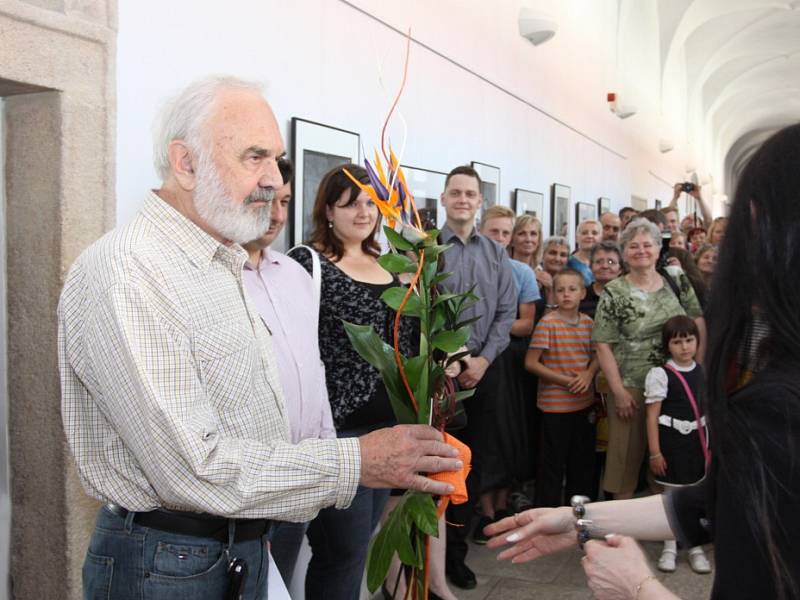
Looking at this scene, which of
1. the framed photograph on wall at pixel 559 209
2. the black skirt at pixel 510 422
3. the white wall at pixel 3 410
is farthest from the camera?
the framed photograph on wall at pixel 559 209

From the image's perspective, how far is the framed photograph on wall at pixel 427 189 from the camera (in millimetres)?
4918

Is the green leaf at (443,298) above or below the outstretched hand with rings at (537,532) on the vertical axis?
above

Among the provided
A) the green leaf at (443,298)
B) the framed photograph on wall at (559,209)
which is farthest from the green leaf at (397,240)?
the framed photograph on wall at (559,209)

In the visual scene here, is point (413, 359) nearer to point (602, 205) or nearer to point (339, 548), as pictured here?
point (339, 548)

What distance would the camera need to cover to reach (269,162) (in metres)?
1.85

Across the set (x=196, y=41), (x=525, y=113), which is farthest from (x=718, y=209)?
(x=196, y=41)

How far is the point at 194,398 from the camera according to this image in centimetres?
158

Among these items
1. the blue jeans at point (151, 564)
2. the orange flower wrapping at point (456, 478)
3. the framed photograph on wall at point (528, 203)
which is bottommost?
the blue jeans at point (151, 564)

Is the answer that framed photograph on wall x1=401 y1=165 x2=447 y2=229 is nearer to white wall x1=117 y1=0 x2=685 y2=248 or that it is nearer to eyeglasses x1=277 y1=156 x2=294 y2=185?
white wall x1=117 y1=0 x2=685 y2=248

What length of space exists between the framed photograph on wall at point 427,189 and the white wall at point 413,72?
0.28ft

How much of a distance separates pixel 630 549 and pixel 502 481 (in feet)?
9.94

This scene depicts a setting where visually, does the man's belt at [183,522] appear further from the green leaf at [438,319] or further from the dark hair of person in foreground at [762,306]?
the dark hair of person in foreground at [762,306]

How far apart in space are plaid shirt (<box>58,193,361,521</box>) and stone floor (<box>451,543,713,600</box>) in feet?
8.55

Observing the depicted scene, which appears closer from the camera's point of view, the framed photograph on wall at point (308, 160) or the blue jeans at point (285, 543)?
the blue jeans at point (285, 543)
